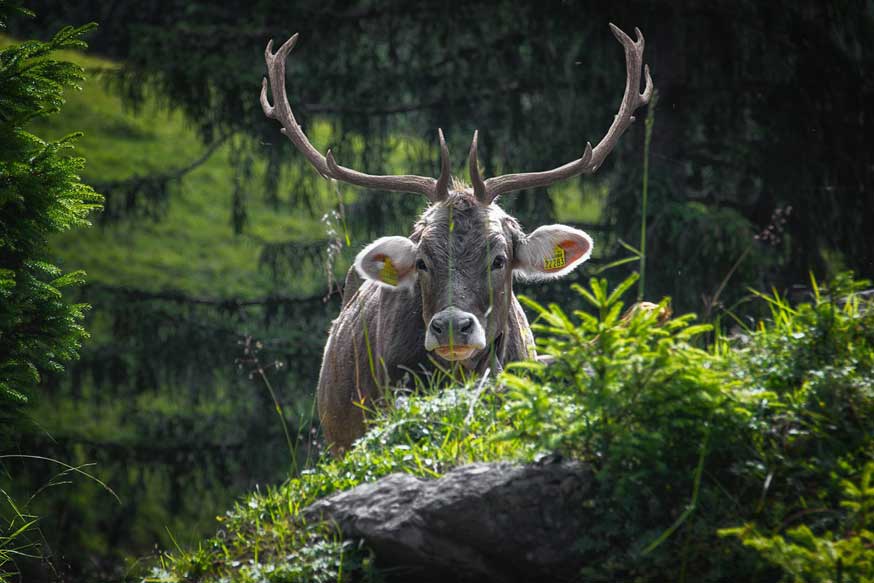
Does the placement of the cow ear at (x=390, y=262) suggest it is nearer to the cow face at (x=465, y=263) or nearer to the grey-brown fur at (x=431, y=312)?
the cow face at (x=465, y=263)

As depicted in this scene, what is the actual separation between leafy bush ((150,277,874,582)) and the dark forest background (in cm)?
482

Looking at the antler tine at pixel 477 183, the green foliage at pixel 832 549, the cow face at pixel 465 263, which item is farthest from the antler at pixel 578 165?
the green foliage at pixel 832 549

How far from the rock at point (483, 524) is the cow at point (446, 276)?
2.03 meters

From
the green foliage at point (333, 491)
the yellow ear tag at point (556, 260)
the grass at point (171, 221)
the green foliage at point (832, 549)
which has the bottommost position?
the grass at point (171, 221)

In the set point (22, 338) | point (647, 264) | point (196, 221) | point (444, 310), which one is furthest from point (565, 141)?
point (196, 221)

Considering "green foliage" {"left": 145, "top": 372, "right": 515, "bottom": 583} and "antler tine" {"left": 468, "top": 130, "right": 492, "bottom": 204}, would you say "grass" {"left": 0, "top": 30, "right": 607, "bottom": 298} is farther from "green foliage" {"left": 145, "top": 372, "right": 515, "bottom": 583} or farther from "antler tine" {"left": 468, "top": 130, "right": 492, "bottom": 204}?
"green foliage" {"left": 145, "top": 372, "right": 515, "bottom": 583}

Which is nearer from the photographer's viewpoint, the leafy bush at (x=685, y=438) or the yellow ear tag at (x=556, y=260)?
the leafy bush at (x=685, y=438)

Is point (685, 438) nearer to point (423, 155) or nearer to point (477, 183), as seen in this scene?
point (477, 183)

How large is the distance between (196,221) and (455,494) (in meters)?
20.4

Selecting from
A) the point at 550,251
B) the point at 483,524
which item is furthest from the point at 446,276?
the point at 483,524

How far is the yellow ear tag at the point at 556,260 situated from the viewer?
20.8 ft

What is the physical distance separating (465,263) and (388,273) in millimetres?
589

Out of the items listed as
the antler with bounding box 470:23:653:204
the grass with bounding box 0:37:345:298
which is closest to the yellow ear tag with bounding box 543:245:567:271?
the antler with bounding box 470:23:653:204

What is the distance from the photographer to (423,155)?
472 inches
